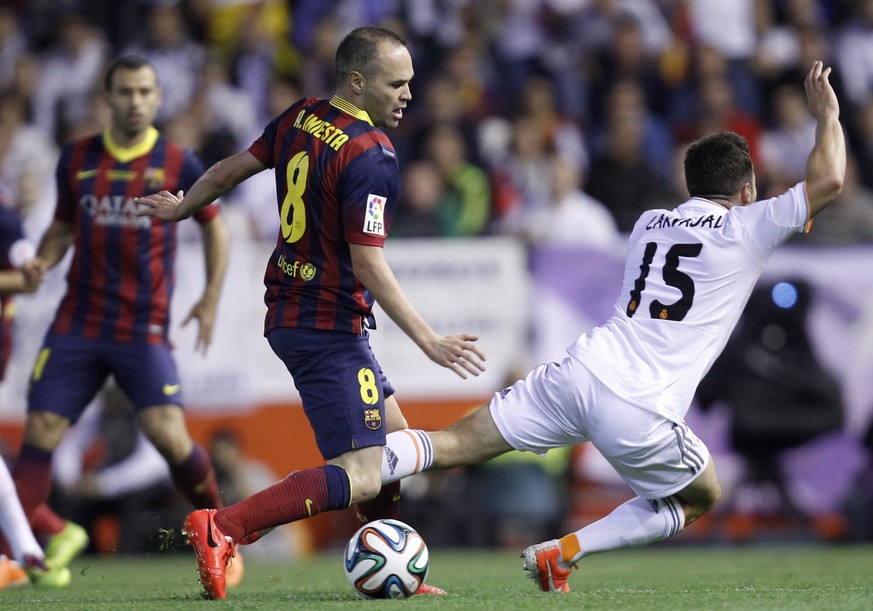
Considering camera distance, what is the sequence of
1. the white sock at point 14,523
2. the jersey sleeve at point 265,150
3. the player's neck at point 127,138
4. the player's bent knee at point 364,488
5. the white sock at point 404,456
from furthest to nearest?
1. the player's neck at point 127,138
2. the white sock at point 14,523
3. the jersey sleeve at point 265,150
4. the white sock at point 404,456
5. the player's bent knee at point 364,488

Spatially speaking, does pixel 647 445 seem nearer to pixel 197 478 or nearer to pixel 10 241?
pixel 197 478

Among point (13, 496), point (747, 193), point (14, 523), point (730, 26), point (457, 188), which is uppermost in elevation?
point (730, 26)

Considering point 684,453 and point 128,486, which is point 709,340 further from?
point 128,486

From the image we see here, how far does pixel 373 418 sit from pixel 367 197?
86cm

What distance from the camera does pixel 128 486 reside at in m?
10.1

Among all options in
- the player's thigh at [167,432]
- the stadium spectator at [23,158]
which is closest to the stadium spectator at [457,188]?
the stadium spectator at [23,158]

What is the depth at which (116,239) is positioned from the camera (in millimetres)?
7090

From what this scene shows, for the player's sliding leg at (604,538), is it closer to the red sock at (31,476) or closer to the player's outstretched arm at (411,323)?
the player's outstretched arm at (411,323)

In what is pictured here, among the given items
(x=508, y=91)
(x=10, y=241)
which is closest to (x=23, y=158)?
(x=508, y=91)

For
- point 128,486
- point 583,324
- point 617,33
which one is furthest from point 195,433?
point 617,33

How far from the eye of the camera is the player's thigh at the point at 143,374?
6.99 metres

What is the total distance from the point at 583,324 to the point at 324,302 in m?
5.00

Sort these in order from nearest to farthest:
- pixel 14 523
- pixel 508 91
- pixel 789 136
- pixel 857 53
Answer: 1. pixel 14 523
2. pixel 789 136
3. pixel 857 53
4. pixel 508 91

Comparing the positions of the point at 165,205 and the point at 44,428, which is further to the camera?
the point at 44,428
